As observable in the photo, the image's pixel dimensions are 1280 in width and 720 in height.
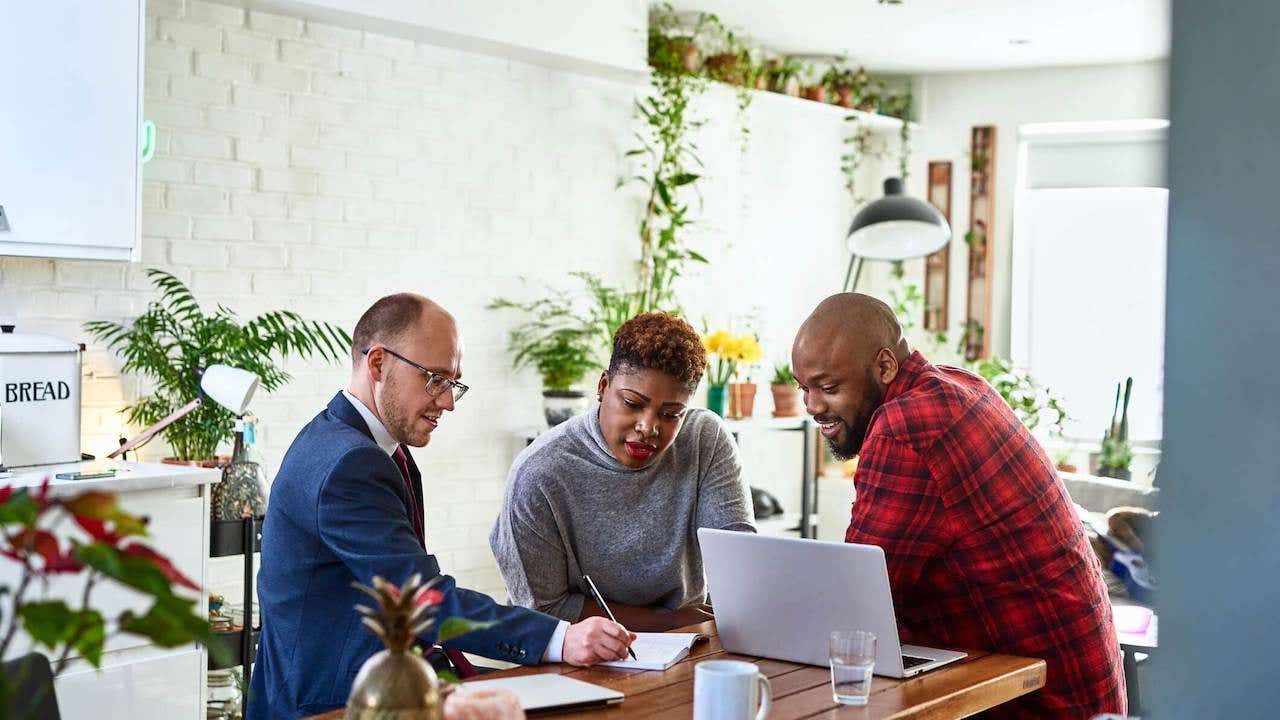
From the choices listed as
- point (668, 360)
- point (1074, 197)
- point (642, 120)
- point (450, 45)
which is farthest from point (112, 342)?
point (1074, 197)

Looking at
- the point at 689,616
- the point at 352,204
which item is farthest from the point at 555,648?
the point at 352,204

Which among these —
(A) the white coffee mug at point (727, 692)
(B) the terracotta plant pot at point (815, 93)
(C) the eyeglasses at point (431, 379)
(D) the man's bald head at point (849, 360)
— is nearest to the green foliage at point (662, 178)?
(B) the terracotta plant pot at point (815, 93)

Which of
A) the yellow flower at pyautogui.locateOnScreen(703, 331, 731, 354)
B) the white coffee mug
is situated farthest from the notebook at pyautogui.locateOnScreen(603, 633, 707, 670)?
the yellow flower at pyautogui.locateOnScreen(703, 331, 731, 354)

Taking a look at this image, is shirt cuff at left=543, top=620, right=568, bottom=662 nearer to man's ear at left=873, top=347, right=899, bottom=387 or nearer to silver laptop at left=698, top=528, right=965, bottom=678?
silver laptop at left=698, top=528, right=965, bottom=678

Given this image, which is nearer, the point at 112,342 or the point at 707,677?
the point at 707,677

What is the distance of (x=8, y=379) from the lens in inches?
133

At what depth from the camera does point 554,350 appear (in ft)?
17.8

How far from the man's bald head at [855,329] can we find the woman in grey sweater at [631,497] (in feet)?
0.91

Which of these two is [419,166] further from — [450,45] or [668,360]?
[668,360]

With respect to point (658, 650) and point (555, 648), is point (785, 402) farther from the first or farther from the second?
point (555, 648)

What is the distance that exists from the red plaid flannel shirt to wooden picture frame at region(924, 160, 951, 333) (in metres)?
4.99

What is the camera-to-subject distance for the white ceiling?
5934 millimetres

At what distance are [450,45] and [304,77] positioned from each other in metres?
0.66

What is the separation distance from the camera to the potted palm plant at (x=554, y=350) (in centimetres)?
530
